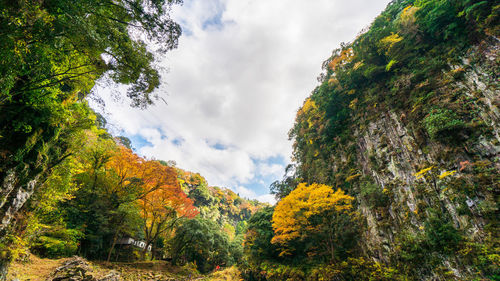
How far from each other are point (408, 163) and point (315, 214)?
5369 mm

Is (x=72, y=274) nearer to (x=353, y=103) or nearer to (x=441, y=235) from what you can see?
(x=441, y=235)

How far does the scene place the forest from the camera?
5090 mm

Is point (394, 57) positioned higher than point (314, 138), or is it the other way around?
point (394, 57)

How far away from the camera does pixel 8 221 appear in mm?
5586

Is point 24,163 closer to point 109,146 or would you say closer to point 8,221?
point 8,221

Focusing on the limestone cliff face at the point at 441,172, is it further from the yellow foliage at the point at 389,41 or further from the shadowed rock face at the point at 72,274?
the shadowed rock face at the point at 72,274

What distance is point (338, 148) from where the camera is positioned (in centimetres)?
1351

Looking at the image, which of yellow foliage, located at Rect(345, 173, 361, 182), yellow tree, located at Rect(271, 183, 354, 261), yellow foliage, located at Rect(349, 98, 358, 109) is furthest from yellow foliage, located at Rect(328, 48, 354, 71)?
yellow tree, located at Rect(271, 183, 354, 261)

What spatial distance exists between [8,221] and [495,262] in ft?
50.0

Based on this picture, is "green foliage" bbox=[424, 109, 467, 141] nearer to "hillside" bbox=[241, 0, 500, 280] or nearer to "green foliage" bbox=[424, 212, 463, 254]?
"hillside" bbox=[241, 0, 500, 280]

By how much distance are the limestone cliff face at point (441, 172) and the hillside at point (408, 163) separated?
4 centimetres

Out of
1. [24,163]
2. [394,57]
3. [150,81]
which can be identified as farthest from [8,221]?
[394,57]

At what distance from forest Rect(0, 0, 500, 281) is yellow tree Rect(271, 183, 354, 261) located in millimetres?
100

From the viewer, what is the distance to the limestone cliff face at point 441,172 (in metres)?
6.04
